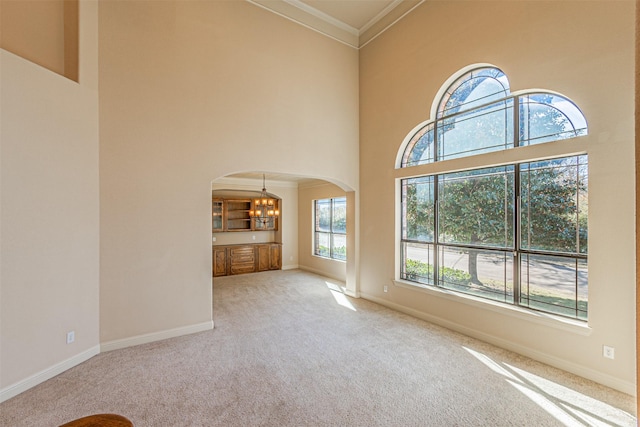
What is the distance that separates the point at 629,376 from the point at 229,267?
7.75 m

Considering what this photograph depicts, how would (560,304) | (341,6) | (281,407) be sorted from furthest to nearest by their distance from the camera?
(341,6) < (560,304) < (281,407)

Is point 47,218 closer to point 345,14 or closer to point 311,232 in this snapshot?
point 345,14

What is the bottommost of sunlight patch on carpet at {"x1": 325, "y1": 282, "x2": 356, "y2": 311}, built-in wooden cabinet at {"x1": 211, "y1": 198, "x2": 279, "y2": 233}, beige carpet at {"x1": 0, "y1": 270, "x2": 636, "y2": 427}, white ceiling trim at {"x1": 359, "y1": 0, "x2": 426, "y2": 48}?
sunlight patch on carpet at {"x1": 325, "y1": 282, "x2": 356, "y2": 311}

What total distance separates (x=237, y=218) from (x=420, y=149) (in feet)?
19.9

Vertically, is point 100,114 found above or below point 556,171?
above

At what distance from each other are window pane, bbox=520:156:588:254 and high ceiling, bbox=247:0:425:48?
3460 mm

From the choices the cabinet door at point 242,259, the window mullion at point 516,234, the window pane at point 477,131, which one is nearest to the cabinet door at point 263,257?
the cabinet door at point 242,259

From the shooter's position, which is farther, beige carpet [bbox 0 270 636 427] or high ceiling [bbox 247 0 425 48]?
high ceiling [bbox 247 0 425 48]

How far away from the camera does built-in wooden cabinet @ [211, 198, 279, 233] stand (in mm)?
8234

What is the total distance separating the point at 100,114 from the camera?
3.46 meters

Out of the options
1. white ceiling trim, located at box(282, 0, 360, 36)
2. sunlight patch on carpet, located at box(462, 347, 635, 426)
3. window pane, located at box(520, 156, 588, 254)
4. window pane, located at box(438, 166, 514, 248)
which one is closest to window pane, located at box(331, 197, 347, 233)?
window pane, located at box(438, 166, 514, 248)

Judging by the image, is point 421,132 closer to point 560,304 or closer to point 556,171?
point 556,171

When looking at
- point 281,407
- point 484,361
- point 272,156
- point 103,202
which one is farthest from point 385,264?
point 103,202

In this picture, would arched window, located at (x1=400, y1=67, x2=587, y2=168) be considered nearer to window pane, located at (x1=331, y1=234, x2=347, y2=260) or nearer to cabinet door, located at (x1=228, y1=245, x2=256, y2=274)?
window pane, located at (x1=331, y1=234, x2=347, y2=260)
